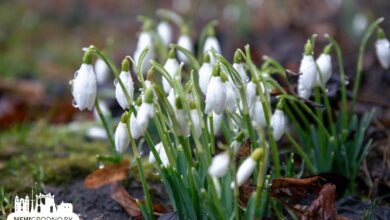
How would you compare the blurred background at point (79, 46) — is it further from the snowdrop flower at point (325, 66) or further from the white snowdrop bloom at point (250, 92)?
the white snowdrop bloom at point (250, 92)

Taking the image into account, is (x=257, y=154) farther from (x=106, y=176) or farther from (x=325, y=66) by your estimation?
(x=106, y=176)

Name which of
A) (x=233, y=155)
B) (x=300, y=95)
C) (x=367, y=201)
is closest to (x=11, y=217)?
(x=233, y=155)

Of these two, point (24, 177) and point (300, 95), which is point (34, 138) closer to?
point (24, 177)

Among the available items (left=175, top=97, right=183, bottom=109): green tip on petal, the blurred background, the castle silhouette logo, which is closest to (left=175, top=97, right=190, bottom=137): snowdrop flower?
(left=175, top=97, right=183, bottom=109): green tip on petal

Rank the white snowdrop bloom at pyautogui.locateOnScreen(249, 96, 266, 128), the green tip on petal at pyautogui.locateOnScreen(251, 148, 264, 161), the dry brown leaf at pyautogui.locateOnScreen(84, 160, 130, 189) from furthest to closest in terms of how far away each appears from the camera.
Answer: the dry brown leaf at pyautogui.locateOnScreen(84, 160, 130, 189) → the white snowdrop bloom at pyautogui.locateOnScreen(249, 96, 266, 128) → the green tip on petal at pyautogui.locateOnScreen(251, 148, 264, 161)

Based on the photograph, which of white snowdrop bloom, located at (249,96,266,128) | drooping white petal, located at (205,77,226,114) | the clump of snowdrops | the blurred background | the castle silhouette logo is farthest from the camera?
the blurred background

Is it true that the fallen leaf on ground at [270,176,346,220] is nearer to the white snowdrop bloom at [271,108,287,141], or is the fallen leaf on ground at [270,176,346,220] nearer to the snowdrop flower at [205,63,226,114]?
the white snowdrop bloom at [271,108,287,141]

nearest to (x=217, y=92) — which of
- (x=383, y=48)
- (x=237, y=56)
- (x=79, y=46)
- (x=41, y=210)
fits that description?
(x=237, y=56)
